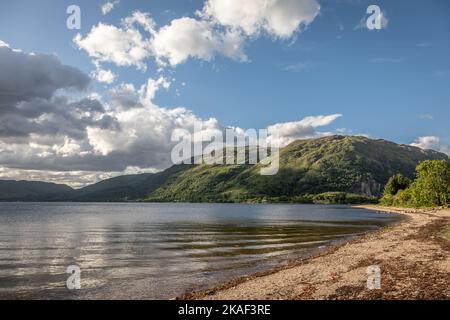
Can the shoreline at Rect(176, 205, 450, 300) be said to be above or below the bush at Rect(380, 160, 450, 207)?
below

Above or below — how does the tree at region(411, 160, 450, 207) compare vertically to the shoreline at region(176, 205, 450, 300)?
above

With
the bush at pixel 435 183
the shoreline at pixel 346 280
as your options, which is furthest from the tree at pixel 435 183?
the shoreline at pixel 346 280

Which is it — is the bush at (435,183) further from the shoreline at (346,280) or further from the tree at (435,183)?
the shoreline at (346,280)

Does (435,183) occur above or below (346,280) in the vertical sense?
above

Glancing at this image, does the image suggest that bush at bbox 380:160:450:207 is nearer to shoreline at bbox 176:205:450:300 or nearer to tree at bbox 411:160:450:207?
tree at bbox 411:160:450:207

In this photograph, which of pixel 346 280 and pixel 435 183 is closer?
pixel 346 280

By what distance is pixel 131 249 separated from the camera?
56.3 metres

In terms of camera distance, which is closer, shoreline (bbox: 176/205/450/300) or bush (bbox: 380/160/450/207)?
shoreline (bbox: 176/205/450/300)

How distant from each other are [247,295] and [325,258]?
778 inches

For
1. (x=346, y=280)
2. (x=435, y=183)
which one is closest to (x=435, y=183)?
(x=435, y=183)

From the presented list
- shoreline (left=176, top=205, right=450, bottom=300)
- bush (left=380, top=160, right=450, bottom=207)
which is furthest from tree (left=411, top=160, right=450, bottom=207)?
shoreline (left=176, top=205, right=450, bottom=300)

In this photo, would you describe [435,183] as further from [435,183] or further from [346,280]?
[346,280]
